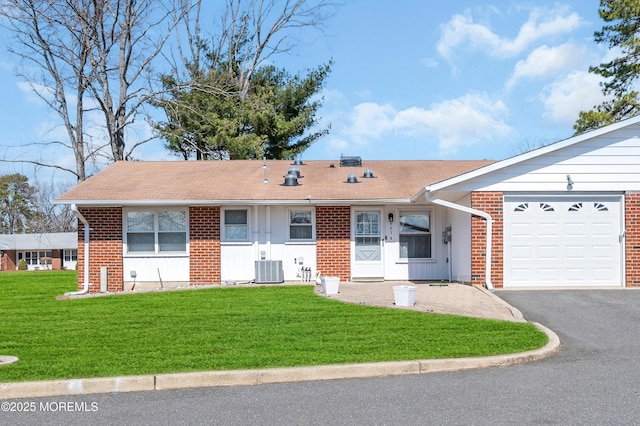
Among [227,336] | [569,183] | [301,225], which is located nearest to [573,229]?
[569,183]

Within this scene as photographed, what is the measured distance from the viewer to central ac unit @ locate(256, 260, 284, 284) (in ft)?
52.4

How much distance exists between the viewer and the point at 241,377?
6605 millimetres

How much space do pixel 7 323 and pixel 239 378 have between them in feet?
20.4

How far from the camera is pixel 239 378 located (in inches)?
260

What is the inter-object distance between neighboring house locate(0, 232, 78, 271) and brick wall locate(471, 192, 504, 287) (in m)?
45.7

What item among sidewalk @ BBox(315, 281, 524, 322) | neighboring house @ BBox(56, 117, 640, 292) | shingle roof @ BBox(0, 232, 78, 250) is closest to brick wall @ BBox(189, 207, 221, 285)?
neighboring house @ BBox(56, 117, 640, 292)

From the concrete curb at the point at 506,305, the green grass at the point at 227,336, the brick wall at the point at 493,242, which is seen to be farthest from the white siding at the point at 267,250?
the concrete curb at the point at 506,305

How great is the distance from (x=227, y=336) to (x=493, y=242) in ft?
24.6

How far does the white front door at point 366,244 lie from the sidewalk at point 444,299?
2.85ft

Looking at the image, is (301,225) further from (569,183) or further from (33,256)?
(33,256)

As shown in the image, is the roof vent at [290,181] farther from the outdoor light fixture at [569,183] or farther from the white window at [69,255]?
the white window at [69,255]

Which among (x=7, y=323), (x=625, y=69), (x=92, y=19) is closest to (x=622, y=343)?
(x=7, y=323)

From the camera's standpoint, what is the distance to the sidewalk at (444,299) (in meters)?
10.5

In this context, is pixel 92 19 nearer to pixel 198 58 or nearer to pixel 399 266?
pixel 198 58
